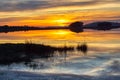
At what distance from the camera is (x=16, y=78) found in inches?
792

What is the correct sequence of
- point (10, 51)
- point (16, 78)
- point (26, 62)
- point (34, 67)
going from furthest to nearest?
point (10, 51), point (26, 62), point (34, 67), point (16, 78)

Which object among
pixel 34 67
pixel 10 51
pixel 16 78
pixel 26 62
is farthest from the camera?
pixel 10 51

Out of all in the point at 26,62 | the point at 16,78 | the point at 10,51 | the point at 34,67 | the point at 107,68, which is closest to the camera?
the point at 16,78

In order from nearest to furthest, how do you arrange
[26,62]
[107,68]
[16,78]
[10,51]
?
[16,78], [107,68], [26,62], [10,51]

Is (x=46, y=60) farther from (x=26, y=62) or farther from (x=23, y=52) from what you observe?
(x=23, y=52)

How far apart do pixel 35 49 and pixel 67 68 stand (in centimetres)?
1342

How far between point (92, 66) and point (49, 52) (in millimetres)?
11122

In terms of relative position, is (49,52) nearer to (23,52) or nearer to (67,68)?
(23,52)

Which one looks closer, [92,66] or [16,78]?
[16,78]

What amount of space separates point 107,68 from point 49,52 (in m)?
12.7

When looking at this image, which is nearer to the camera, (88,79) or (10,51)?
(88,79)

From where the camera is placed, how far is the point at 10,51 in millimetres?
36781

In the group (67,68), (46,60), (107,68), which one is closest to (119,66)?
(107,68)

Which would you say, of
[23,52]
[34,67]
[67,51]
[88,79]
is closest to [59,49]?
[67,51]
